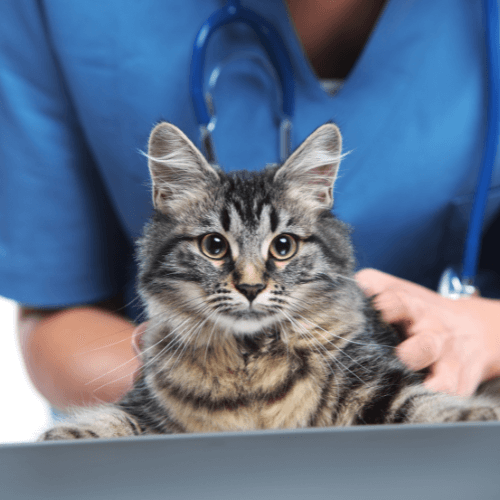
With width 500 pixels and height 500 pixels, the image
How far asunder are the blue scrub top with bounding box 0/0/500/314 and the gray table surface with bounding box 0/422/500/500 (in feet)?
1.08

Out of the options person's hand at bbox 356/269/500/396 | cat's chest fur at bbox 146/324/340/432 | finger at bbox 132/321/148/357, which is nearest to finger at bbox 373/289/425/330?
person's hand at bbox 356/269/500/396

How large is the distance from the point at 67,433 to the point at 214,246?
0.61ft

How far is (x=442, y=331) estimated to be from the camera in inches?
18.6

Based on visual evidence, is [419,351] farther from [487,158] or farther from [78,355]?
[78,355]

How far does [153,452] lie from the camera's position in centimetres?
21

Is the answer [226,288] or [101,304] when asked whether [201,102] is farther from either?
[101,304]

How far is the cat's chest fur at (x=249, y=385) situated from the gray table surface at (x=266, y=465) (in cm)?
16

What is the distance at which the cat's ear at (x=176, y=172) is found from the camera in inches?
14.5

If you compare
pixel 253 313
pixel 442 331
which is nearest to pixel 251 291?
pixel 253 313

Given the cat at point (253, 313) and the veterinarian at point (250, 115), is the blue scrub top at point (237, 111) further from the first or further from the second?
the cat at point (253, 313)

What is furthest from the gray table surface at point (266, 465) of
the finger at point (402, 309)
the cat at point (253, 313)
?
the finger at point (402, 309)

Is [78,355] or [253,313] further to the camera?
[78,355]

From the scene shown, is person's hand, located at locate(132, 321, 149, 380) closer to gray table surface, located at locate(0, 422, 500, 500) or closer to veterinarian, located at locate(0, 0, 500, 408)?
veterinarian, located at locate(0, 0, 500, 408)

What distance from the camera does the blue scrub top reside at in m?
0.54
